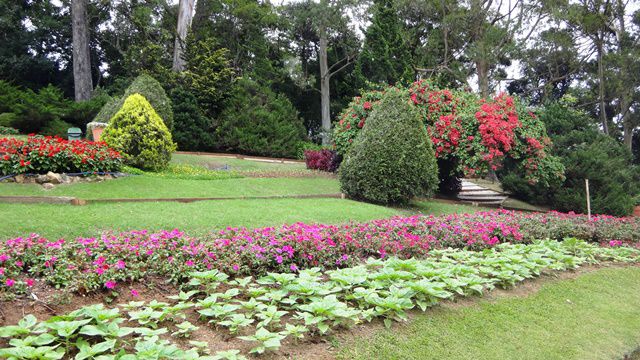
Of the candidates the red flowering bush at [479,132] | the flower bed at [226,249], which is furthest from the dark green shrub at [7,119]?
the flower bed at [226,249]

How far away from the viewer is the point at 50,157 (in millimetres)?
8844

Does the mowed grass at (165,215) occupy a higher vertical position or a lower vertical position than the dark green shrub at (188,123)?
lower

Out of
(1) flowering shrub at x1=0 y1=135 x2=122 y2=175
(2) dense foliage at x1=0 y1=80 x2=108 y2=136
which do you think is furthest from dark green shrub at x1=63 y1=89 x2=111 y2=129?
(1) flowering shrub at x1=0 y1=135 x2=122 y2=175

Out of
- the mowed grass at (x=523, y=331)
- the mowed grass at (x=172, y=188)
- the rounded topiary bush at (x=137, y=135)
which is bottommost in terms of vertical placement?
the mowed grass at (x=523, y=331)

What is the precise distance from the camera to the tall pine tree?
A: 24.2 m

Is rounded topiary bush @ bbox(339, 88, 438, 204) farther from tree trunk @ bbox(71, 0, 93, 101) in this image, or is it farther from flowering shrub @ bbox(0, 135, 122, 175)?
tree trunk @ bbox(71, 0, 93, 101)

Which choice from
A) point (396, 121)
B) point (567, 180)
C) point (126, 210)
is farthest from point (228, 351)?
point (567, 180)

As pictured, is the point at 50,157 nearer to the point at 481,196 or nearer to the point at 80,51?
the point at 481,196

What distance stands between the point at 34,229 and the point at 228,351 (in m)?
4.44

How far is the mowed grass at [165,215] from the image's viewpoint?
6238 millimetres

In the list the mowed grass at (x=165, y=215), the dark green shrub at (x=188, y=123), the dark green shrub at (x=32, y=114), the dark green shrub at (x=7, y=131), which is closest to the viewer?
the mowed grass at (x=165, y=215)

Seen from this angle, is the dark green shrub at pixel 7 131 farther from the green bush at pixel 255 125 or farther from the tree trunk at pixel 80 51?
the tree trunk at pixel 80 51

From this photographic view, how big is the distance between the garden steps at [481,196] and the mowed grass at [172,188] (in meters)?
4.83

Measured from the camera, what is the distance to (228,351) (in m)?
2.84
